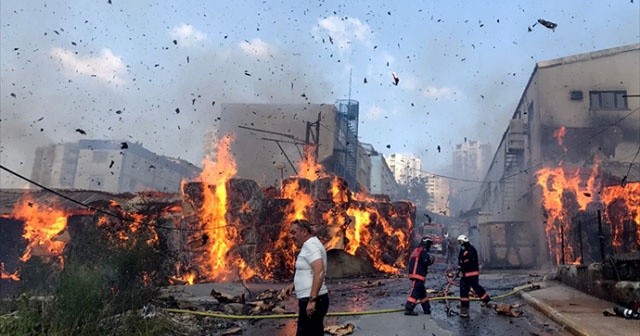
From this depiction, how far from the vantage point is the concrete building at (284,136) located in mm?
39906

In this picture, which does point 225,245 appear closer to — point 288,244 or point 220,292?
point 288,244

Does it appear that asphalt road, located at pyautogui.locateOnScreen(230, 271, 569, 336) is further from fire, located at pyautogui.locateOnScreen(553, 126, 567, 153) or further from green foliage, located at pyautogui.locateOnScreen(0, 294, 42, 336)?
fire, located at pyautogui.locateOnScreen(553, 126, 567, 153)

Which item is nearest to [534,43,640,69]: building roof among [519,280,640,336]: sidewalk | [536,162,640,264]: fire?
[536,162,640,264]: fire

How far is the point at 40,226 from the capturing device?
21.3m

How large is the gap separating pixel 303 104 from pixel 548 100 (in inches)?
911

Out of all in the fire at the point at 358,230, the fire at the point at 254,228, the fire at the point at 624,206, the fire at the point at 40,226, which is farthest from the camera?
the fire at the point at 358,230

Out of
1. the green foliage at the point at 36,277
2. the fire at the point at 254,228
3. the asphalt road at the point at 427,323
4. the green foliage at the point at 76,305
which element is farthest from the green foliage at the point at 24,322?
the fire at the point at 254,228

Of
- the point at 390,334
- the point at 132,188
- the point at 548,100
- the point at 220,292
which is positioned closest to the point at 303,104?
the point at 548,100

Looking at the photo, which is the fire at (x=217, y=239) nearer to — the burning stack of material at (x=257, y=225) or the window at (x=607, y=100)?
the burning stack of material at (x=257, y=225)

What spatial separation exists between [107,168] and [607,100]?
55022mm

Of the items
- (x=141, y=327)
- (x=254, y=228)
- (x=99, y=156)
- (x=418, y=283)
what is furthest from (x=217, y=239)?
(x=99, y=156)

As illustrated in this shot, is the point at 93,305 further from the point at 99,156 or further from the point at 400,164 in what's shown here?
the point at 400,164

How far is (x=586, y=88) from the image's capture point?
1187 inches

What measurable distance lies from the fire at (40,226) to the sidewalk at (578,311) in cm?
2144
